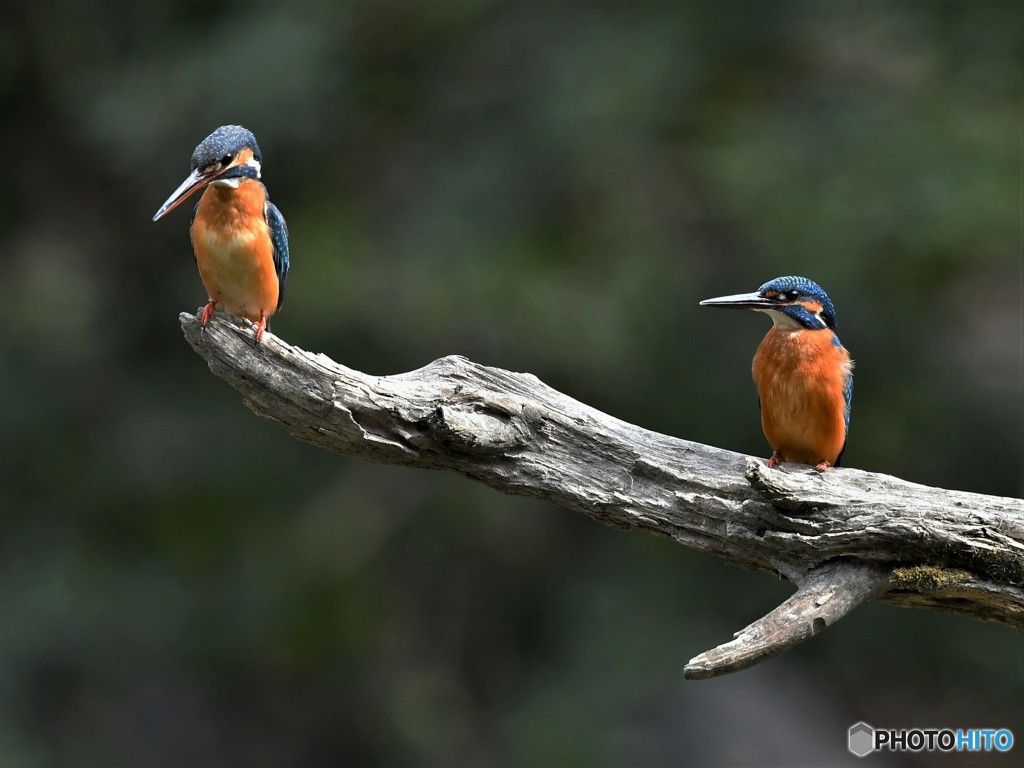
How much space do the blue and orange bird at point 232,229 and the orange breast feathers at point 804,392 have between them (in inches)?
80.1

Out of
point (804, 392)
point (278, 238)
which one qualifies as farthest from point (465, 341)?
point (804, 392)

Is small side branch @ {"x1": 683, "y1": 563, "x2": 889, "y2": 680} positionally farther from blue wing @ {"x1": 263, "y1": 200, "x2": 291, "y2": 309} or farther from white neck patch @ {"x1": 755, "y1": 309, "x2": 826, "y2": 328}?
blue wing @ {"x1": 263, "y1": 200, "x2": 291, "y2": 309}

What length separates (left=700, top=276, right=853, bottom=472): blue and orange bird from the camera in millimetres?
5293

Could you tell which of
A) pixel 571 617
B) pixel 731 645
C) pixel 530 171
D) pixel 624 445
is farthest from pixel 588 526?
pixel 731 645

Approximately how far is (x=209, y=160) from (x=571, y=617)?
8338mm

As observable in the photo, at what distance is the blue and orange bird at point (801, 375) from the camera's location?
17.4ft

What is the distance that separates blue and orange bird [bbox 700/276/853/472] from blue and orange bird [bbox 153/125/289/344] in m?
1.85

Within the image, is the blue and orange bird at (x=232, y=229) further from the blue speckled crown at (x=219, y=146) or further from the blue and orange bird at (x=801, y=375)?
the blue and orange bird at (x=801, y=375)

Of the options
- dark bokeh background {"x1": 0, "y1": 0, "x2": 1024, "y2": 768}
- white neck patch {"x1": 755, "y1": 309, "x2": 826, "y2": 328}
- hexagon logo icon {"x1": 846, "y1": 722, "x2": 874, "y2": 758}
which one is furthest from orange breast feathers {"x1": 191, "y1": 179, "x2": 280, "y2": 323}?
hexagon logo icon {"x1": 846, "y1": 722, "x2": 874, "y2": 758}

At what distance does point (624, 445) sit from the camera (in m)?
4.92

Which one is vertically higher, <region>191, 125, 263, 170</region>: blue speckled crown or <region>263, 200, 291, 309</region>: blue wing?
<region>191, 125, 263, 170</region>: blue speckled crown

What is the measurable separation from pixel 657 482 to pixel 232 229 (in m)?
1.90

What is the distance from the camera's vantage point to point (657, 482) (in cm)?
489

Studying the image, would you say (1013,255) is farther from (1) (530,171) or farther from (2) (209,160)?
(2) (209,160)
